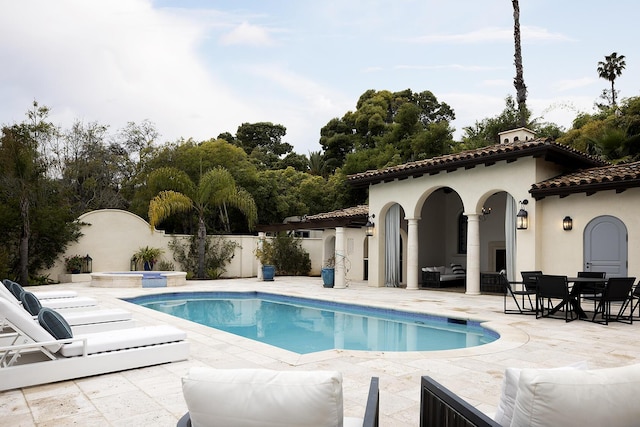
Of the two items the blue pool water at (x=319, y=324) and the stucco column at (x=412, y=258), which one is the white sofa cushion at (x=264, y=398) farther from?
the stucco column at (x=412, y=258)

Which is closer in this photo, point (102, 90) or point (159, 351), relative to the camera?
point (159, 351)

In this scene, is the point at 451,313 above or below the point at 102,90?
below

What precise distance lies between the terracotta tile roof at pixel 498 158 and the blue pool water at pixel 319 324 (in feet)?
17.8

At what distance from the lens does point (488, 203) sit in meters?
18.4

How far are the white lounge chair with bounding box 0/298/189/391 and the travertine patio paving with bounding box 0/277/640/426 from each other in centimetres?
12

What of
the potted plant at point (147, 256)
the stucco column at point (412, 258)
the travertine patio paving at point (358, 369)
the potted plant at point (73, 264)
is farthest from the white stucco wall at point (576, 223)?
the potted plant at point (73, 264)

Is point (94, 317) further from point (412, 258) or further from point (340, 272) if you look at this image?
point (412, 258)

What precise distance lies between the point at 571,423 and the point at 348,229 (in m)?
17.8

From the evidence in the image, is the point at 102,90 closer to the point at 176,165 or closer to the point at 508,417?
the point at 176,165

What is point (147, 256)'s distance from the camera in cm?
1984

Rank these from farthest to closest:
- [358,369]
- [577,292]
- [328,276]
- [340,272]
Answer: [328,276] → [340,272] → [577,292] → [358,369]

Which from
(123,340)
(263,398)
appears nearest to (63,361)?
(123,340)

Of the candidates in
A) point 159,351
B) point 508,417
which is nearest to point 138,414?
point 159,351

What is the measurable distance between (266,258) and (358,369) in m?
14.3
